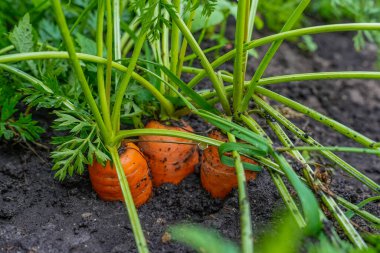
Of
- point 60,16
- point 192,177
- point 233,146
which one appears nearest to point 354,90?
point 192,177

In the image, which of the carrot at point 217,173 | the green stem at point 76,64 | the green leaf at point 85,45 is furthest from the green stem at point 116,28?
the carrot at point 217,173

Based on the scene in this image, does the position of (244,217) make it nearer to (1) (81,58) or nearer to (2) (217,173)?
(2) (217,173)

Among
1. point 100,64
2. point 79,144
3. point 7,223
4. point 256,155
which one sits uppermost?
point 100,64

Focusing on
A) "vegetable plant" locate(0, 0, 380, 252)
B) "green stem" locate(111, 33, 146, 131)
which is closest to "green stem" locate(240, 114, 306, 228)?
"vegetable plant" locate(0, 0, 380, 252)

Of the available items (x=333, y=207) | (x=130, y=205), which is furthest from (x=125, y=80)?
(x=333, y=207)

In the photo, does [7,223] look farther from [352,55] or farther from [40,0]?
[352,55]

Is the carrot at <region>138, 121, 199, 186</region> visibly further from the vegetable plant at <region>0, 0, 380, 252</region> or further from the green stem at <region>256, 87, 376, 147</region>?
the green stem at <region>256, 87, 376, 147</region>

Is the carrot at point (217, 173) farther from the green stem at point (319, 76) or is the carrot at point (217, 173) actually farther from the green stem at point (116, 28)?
the green stem at point (116, 28)
